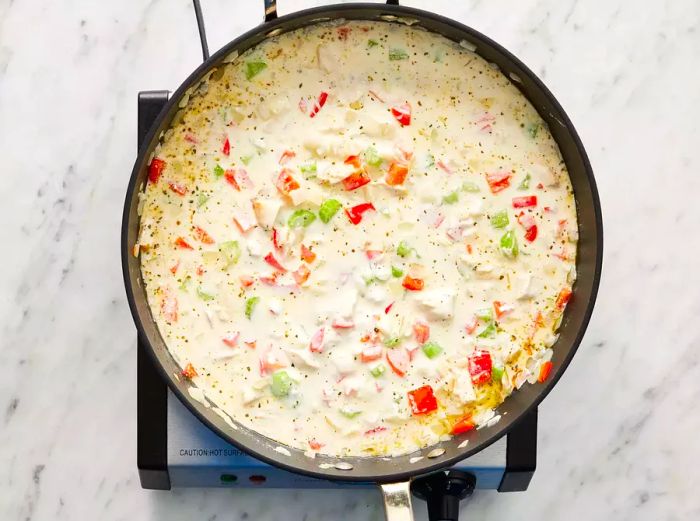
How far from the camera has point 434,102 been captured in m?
1.34

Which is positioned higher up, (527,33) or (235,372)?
(527,33)

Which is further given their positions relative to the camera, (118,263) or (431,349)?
(118,263)

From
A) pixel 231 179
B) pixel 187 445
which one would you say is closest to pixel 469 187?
pixel 231 179

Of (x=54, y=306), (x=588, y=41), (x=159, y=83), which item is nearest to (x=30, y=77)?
(x=159, y=83)

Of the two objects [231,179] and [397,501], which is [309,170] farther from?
[397,501]

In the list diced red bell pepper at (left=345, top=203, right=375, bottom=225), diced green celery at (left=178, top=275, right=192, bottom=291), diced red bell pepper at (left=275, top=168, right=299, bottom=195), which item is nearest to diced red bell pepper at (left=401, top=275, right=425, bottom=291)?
diced red bell pepper at (left=345, top=203, right=375, bottom=225)

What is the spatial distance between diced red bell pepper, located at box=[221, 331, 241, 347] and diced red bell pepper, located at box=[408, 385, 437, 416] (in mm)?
268

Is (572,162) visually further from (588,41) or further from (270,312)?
(270,312)

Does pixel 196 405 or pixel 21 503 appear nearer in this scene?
pixel 196 405

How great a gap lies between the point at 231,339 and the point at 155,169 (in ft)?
0.90

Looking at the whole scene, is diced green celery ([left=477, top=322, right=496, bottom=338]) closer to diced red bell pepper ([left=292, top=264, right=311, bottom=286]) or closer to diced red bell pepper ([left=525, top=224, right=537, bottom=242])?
diced red bell pepper ([left=525, top=224, right=537, bottom=242])

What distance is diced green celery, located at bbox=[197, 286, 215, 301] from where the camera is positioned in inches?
51.1

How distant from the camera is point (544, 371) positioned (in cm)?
132

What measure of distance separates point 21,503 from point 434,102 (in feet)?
3.27
